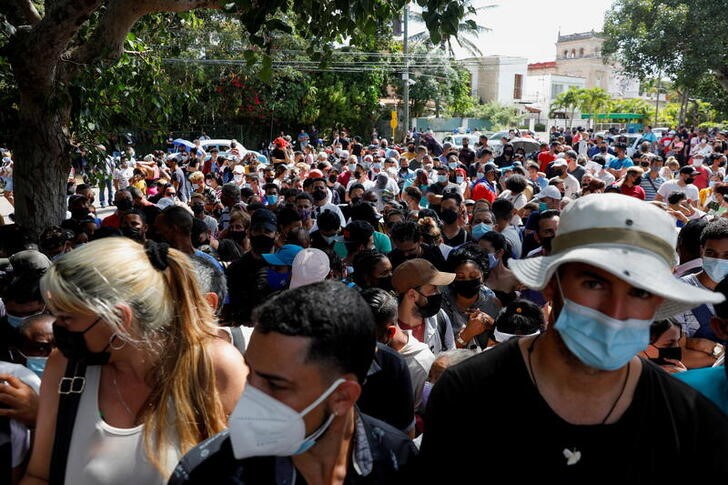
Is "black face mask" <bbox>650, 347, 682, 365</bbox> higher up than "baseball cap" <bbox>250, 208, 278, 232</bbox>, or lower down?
lower down

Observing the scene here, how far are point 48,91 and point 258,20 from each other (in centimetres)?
255

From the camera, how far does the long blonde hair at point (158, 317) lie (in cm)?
196

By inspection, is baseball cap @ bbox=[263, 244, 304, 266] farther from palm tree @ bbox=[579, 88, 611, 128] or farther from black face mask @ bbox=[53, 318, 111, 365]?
palm tree @ bbox=[579, 88, 611, 128]

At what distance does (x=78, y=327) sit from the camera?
1.98 meters

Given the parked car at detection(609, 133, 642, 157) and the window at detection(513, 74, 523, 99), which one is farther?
the window at detection(513, 74, 523, 99)

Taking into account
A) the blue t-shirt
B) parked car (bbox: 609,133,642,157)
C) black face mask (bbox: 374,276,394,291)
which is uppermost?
the blue t-shirt

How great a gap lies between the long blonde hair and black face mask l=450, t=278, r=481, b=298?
245 centimetres

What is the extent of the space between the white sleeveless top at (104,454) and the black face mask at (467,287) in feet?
8.82

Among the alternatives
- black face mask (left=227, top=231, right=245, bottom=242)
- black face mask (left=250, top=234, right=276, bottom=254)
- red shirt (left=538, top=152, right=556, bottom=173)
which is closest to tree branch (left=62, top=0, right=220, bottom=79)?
black face mask (left=250, top=234, right=276, bottom=254)

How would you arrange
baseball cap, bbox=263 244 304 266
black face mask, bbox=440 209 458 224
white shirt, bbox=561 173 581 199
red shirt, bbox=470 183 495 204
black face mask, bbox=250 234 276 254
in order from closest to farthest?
baseball cap, bbox=263 244 304 266 < black face mask, bbox=250 234 276 254 < black face mask, bbox=440 209 458 224 < red shirt, bbox=470 183 495 204 < white shirt, bbox=561 173 581 199

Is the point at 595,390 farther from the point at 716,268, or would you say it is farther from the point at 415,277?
the point at 716,268

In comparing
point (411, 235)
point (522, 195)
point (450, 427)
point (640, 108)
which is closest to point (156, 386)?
point (450, 427)

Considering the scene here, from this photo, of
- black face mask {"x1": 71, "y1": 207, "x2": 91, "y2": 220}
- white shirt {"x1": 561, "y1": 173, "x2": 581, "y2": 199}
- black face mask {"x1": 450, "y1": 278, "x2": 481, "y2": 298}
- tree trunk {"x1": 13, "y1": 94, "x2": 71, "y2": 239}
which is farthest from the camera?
white shirt {"x1": 561, "y1": 173, "x2": 581, "y2": 199}

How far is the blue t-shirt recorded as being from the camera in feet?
6.56
